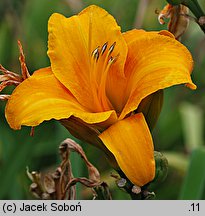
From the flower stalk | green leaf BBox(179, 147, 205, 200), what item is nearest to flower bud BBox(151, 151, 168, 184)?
the flower stalk

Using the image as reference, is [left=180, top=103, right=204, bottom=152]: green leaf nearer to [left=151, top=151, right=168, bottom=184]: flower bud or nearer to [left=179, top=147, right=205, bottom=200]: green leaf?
[left=179, top=147, right=205, bottom=200]: green leaf

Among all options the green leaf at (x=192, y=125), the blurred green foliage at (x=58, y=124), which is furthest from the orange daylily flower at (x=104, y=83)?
the green leaf at (x=192, y=125)

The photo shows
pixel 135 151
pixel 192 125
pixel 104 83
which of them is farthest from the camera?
pixel 192 125

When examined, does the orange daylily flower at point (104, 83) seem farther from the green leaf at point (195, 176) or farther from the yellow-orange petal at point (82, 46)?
the green leaf at point (195, 176)

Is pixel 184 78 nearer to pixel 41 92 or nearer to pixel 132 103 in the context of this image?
pixel 132 103

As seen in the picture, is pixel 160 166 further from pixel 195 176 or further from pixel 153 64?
pixel 195 176

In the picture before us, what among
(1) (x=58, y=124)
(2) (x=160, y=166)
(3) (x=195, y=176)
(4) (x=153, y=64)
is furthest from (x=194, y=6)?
(1) (x=58, y=124)
